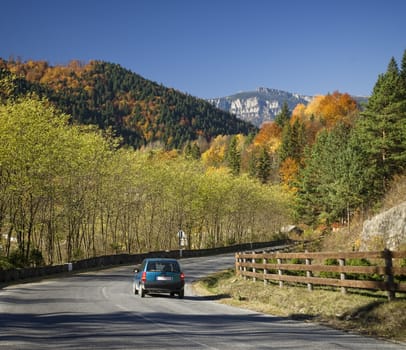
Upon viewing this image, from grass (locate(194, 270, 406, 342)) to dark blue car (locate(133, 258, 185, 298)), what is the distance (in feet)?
6.33

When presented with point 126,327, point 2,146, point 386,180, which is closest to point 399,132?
point 386,180

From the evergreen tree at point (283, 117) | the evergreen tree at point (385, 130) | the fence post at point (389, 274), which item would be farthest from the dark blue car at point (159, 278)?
the evergreen tree at point (283, 117)

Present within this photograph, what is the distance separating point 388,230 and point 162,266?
39.1 ft

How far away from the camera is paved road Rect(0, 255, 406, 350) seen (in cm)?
1005

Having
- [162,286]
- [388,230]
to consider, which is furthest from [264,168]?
[162,286]

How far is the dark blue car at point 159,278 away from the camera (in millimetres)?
21816

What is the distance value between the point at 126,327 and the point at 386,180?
45.6 meters

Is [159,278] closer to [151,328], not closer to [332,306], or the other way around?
[332,306]

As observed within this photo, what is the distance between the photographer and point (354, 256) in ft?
46.3

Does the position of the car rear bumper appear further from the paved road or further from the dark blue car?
the paved road

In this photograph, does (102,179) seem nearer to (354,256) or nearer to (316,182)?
(354,256)

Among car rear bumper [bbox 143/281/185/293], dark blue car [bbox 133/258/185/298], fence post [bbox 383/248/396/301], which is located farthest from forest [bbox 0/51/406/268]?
fence post [bbox 383/248/396/301]

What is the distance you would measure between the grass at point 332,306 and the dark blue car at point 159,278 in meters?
1.93

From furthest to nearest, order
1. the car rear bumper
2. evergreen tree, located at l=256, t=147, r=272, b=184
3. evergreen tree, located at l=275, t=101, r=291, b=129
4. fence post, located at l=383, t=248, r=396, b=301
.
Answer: evergreen tree, located at l=275, t=101, r=291, b=129, evergreen tree, located at l=256, t=147, r=272, b=184, the car rear bumper, fence post, located at l=383, t=248, r=396, b=301
